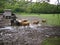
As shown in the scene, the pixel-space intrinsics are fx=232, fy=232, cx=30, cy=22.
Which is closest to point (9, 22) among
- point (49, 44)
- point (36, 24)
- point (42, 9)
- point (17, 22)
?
point (17, 22)

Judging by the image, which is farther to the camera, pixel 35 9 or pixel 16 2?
pixel 16 2

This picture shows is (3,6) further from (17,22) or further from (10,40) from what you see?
(10,40)

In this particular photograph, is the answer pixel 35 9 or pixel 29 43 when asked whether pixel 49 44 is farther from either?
pixel 35 9

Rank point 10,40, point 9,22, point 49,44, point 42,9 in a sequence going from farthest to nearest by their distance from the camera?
point 42,9 < point 9,22 < point 10,40 < point 49,44

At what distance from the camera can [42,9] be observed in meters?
21.5

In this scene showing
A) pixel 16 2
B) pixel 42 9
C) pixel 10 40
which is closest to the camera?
pixel 10 40

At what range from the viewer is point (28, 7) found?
22.7 m

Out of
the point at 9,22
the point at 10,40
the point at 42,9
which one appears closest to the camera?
the point at 10,40

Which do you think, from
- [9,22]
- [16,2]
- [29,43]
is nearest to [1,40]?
[29,43]

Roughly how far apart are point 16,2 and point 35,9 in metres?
3.11

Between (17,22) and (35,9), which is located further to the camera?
(35,9)

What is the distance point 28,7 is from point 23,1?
1934 millimetres

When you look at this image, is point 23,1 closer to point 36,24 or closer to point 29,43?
point 36,24

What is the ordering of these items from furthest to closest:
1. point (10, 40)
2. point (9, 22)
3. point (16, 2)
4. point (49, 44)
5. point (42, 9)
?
point (16, 2)
point (42, 9)
point (9, 22)
point (10, 40)
point (49, 44)
